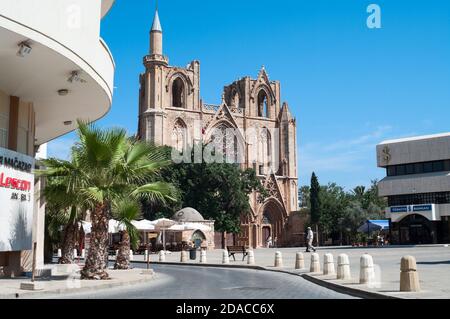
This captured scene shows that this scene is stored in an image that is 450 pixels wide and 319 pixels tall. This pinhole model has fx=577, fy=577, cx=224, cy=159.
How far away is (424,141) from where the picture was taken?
5966 centimetres

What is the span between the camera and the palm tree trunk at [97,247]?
1653 centimetres

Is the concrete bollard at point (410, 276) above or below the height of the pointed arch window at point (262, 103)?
below

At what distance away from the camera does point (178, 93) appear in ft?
258

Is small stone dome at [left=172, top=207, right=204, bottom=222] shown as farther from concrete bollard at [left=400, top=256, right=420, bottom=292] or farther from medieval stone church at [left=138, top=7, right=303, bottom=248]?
concrete bollard at [left=400, top=256, right=420, bottom=292]

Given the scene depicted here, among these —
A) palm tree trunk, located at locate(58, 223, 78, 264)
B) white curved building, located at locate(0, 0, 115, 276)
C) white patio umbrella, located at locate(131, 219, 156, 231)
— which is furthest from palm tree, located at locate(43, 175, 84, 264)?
white patio umbrella, located at locate(131, 219, 156, 231)

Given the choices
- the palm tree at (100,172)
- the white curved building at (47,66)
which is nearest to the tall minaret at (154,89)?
the white curved building at (47,66)

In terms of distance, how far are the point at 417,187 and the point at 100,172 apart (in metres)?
49.2

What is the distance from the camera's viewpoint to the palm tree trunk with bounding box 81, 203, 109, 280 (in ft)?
54.2

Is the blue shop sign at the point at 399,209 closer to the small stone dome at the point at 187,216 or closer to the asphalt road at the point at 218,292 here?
the small stone dome at the point at 187,216

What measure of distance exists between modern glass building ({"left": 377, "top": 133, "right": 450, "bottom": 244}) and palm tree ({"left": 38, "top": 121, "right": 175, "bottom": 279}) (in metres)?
47.1
